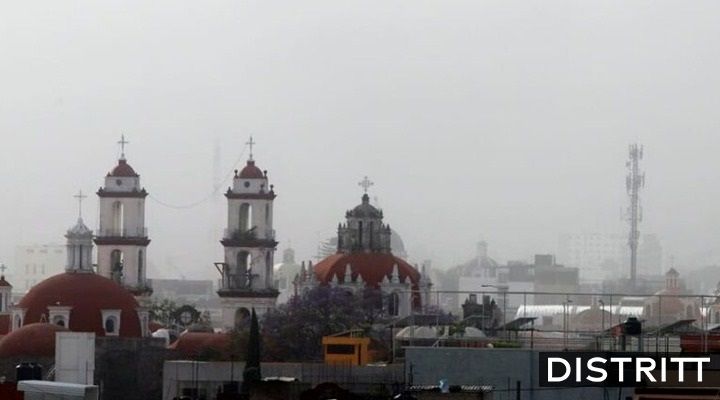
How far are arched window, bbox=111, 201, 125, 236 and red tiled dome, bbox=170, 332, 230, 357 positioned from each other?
2216cm

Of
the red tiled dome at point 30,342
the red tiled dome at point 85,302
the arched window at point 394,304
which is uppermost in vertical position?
the arched window at point 394,304

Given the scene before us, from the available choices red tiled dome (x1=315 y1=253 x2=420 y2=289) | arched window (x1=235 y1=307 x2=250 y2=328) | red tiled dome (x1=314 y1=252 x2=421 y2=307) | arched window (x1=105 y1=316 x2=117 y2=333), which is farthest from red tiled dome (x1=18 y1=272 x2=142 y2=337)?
red tiled dome (x1=315 y1=253 x2=420 y2=289)

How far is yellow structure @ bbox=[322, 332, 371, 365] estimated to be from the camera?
71.4 metres

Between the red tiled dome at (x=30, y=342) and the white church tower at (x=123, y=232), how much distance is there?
1175 inches

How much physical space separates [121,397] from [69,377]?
42.2 meters

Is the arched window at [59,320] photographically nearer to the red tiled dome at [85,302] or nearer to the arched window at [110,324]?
the red tiled dome at [85,302]

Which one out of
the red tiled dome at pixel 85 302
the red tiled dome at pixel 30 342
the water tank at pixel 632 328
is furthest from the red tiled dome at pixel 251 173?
the water tank at pixel 632 328

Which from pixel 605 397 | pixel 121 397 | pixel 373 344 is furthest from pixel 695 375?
pixel 121 397

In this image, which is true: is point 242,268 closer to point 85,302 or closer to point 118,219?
point 118,219

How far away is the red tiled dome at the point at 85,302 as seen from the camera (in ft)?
392

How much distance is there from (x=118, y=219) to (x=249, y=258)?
621 cm

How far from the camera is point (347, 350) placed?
7569 cm

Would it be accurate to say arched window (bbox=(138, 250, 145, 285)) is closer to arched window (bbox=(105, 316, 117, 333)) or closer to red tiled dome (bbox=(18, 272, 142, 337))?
red tiled dome (bbox=(18, 272, 142, 337))

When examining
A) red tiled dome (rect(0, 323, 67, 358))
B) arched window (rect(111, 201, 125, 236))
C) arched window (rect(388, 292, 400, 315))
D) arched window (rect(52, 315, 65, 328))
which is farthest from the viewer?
arched window (rect(111, 201, 125, 236))
